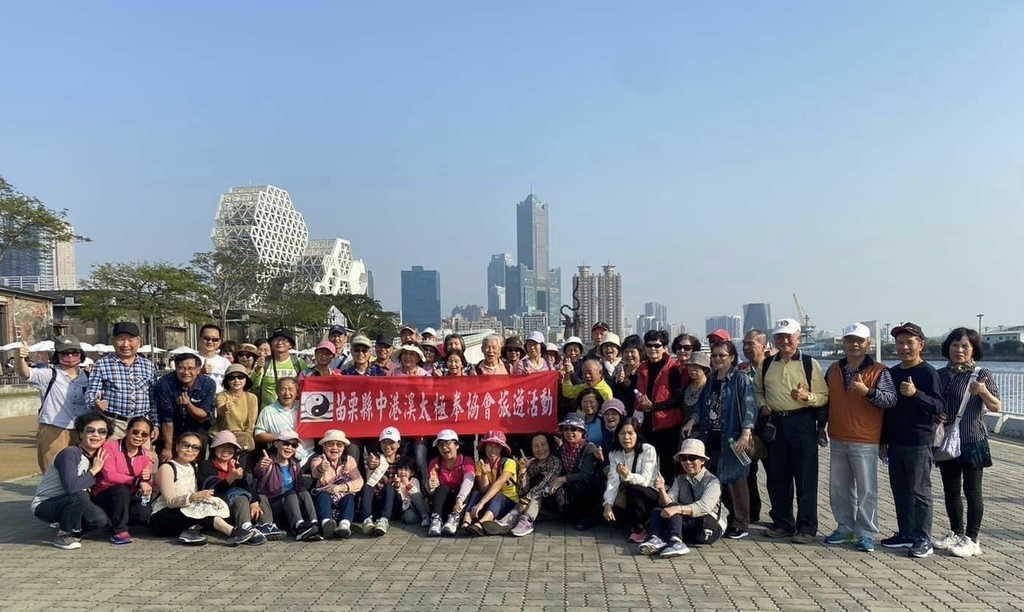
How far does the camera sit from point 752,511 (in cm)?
663

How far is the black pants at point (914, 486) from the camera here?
5512mm

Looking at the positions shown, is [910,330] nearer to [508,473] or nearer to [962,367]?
[962,367]

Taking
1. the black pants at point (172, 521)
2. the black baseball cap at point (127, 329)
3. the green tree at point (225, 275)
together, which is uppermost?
the green tree at point (225, 275)

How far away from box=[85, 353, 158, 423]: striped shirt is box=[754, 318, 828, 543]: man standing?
592 cm

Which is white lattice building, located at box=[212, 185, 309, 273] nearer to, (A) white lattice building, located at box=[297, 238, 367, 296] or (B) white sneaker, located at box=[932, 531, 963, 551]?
(A) white lattice building, located at box=[297, 238, 367, 296]

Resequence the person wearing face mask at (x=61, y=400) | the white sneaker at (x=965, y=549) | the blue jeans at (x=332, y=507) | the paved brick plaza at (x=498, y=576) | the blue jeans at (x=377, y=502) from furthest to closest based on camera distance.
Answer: the person wearing face mask at (x=61, y=400) → the blue jeans at (x=377, y=502) → the blue jeans at (x=332, y=507) → the white sneaker at (x=965, y=549) → the paved brick plaza at (x=498, y=576)

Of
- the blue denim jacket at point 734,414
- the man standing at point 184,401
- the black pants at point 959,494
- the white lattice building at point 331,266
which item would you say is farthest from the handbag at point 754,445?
the white lattice building at point 331,266

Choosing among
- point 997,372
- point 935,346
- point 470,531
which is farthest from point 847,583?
point 935,346

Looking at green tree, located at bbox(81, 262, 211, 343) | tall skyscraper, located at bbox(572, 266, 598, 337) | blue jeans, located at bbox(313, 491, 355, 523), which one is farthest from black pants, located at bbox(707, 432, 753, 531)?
tall skyscraper, located at bbox(572, 266, 598, 337)

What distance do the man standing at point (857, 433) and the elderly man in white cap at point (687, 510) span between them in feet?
3.56

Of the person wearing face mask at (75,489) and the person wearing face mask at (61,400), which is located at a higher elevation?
the person wearing face mask at (61,400)

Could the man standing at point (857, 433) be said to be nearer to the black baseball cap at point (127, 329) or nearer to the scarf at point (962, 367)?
the scarf at point (962, 367)

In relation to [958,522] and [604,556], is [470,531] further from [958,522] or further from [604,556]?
[958,522]

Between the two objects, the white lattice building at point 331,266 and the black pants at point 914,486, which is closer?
the black pants at point 914,486
